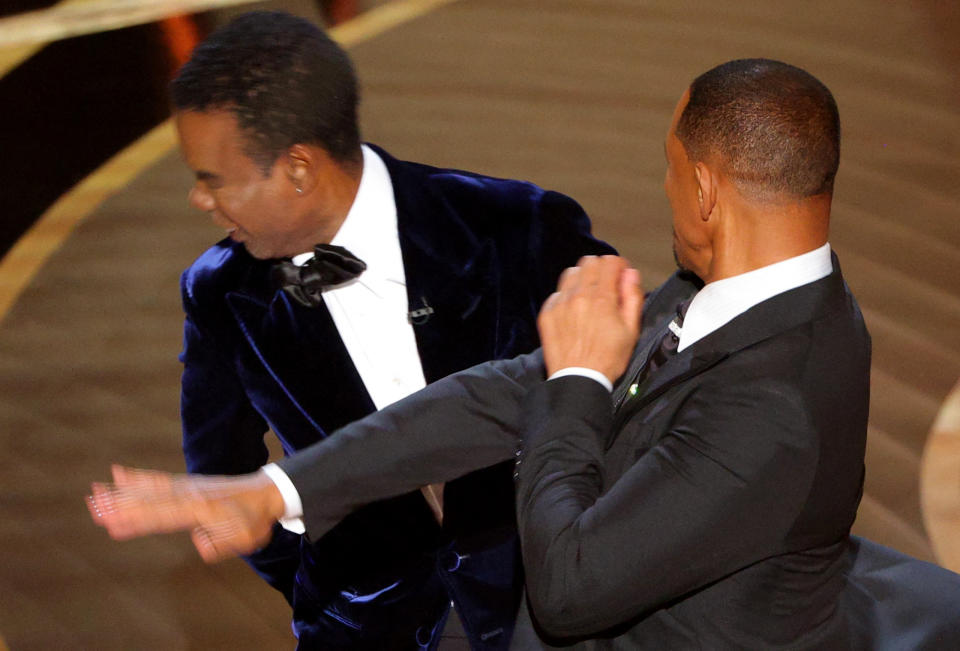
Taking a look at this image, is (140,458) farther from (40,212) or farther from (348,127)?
(348,127)

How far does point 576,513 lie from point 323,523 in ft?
1.45

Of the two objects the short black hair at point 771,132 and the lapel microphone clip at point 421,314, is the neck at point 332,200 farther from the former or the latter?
the short black hair at point 771,132

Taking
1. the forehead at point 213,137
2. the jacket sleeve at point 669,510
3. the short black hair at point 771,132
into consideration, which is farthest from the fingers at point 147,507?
the short black hair at point 771,132

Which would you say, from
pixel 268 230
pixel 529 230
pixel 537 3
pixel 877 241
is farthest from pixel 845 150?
pixel 268 230

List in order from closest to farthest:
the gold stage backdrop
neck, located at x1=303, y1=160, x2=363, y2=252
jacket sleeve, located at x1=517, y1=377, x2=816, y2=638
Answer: jacket sleeve, located at x1=517, y1=377, x2=816, y2=638
neck, located at x1=303, y1=160, x2=363, y2=252
the gold stage backdrop

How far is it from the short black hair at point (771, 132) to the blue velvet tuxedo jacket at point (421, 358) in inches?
27.6

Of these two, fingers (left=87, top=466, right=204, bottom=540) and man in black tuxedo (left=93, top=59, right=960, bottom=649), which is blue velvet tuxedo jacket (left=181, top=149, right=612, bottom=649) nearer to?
man in black tuxedo (left=93, top=59, right=960, bottom=649)

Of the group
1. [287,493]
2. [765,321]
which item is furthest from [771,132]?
[287,493]

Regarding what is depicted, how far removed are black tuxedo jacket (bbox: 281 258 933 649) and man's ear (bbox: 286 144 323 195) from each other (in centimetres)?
64

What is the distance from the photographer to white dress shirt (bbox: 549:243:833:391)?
1.50 m

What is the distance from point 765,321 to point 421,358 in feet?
2.70

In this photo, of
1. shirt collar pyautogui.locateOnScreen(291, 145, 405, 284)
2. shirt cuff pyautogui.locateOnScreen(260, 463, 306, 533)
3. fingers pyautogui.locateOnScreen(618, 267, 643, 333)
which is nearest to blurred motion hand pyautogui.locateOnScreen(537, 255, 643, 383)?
fingers pyautogui.locateOnScreen(618, 267, 643, 333)

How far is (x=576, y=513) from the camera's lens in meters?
1.42

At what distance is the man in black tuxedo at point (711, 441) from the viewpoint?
4.59 feet
